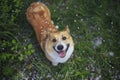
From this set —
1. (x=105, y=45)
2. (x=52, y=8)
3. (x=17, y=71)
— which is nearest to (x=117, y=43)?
(x=105, y=45)

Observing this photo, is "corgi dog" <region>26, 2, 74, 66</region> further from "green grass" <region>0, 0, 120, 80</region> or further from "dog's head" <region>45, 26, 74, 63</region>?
"green grass" <region>0, 0, 120, 80</region>

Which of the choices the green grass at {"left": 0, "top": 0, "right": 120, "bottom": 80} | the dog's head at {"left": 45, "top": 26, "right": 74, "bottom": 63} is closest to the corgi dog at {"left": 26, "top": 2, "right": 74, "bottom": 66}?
the dog's head at {"left": 45, "top": 26, "right": 74, "bottom": 63}

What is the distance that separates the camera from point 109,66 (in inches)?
159

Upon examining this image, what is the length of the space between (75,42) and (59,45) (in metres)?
0.77

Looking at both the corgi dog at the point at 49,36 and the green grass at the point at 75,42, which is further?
the green grass at the point at 75,42

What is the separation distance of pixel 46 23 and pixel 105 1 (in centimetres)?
113

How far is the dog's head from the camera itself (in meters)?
3.41

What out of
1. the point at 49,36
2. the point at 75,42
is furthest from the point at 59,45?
the point at 75,42

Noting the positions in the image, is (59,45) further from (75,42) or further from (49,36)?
(75,42)

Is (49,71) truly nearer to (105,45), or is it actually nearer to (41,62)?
(41,62)

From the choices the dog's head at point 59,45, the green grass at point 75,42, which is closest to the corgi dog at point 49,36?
the dog's head at point 59,45

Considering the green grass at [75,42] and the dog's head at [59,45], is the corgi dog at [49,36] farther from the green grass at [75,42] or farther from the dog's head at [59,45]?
the green grass at [75,42]

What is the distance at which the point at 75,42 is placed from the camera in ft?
13.5

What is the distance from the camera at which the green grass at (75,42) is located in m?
3.86
